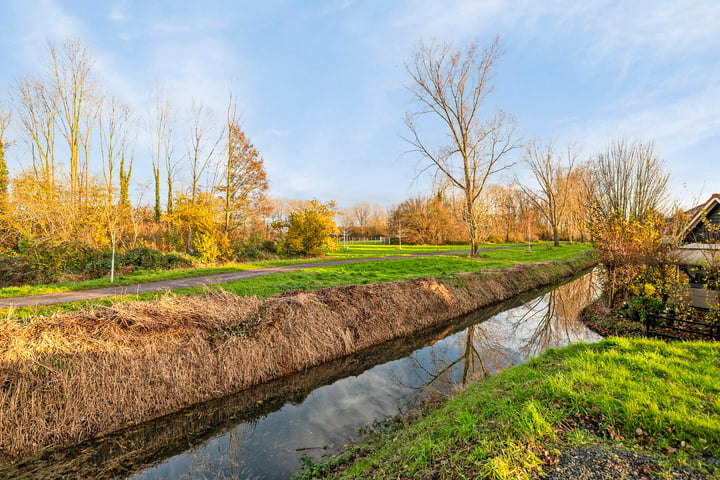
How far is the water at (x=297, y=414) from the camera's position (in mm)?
4570

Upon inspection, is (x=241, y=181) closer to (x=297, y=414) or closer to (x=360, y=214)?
(x=297, y=414)

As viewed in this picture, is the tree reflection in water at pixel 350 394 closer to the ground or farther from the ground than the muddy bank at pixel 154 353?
closer to the ground

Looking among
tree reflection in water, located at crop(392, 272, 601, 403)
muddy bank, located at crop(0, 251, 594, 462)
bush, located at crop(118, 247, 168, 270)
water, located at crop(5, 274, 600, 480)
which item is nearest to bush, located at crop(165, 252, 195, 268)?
bush, located at crop(118, 247, 168, 270)

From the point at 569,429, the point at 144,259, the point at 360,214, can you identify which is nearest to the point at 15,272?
the point at 144,259

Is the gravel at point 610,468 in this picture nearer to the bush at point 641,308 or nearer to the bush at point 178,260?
the bush at point 641,308

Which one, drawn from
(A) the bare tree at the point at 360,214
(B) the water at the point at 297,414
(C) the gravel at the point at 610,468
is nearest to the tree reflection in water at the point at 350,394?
(B) the water at the point at 297,414

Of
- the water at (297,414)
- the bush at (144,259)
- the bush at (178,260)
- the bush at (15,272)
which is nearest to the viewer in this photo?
the water at (297,414)

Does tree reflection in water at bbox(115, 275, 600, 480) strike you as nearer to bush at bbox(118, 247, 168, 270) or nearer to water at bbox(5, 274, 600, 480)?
water at bbox(5, 274, 600, 480)

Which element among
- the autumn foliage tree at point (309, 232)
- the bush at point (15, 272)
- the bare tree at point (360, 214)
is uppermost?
the bare tree at point (360, 214)

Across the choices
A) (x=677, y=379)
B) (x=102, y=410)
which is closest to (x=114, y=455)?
(x=102, y=410)

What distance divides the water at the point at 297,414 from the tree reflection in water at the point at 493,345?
0.03 metres

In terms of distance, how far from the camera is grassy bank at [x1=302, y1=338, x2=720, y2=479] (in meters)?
2.99

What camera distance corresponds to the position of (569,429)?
11.8 feet

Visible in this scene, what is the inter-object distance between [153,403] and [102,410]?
0.75 m
